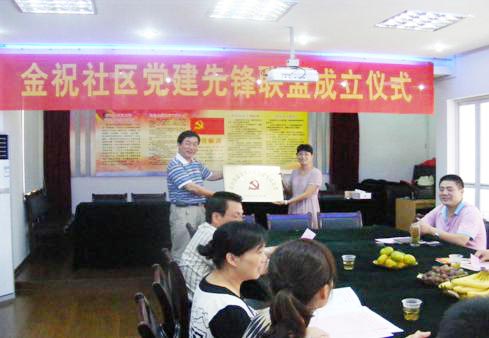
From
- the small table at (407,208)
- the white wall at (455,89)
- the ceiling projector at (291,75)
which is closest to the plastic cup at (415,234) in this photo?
the ceiling projector at (291,75)

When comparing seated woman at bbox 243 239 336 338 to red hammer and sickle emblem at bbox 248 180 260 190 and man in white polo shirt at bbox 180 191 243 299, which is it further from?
red hammer and sickle emblem at bbox 248 180 260 190

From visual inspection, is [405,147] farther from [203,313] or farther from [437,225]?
[203,313]

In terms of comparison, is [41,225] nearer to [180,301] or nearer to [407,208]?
[180,301]

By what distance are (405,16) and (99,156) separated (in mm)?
5202

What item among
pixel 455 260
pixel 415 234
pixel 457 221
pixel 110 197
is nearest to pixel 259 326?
pixel 455 260

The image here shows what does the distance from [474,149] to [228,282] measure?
4.55m

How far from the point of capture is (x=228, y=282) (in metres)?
1.72

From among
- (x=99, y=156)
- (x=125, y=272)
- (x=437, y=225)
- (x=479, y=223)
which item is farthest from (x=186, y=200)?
(x=99, y=156)

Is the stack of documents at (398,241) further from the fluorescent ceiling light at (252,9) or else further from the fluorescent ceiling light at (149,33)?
the fluorescent ceiling light at (149,33)

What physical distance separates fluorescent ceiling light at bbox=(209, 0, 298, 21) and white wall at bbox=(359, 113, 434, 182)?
527 centimetres

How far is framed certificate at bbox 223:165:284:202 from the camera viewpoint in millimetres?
4598

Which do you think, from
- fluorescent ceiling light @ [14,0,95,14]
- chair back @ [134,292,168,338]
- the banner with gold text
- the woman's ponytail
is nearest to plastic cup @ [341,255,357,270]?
chair back @ [134,292,168,338]

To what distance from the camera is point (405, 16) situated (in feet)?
12.6

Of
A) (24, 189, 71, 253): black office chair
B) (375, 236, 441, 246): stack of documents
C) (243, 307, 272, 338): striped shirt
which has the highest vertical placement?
(243, 307, 272, 338): striped shirt
